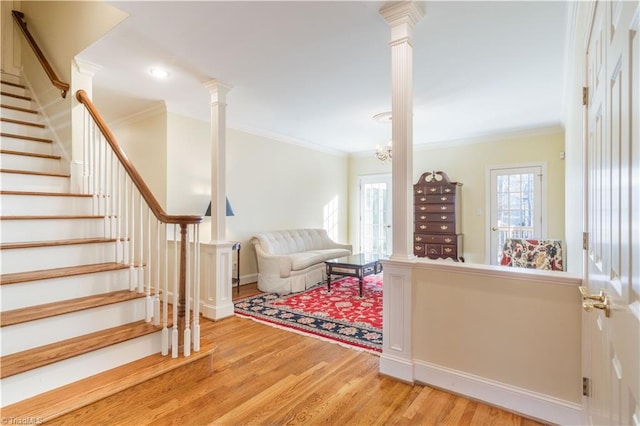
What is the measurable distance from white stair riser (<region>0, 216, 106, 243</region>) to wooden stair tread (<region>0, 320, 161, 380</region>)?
0.74 metres

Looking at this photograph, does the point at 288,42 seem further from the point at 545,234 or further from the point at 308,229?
the point at 545,234

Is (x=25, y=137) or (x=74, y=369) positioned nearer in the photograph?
(x=74, y=369)

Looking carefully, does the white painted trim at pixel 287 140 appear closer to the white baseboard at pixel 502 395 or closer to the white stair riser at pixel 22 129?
the white stair riser at pixel 22 129

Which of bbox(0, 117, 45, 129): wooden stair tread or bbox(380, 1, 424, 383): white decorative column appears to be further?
bbox(0, 117, 45, 129): wooden stair tread

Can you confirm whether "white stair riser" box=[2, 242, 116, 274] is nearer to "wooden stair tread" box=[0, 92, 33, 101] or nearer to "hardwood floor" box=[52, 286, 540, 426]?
"hardwood floor" box=[52, 286, 540, 426]

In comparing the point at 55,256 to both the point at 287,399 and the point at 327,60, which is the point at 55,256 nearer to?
the point at 287,399

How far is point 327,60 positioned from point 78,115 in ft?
8.17

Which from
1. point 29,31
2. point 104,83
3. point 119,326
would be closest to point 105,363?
point 119,326

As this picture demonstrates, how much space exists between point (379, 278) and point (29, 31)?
577 cm

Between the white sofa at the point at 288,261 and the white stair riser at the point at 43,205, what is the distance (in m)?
2.33

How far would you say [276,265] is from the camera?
451cm

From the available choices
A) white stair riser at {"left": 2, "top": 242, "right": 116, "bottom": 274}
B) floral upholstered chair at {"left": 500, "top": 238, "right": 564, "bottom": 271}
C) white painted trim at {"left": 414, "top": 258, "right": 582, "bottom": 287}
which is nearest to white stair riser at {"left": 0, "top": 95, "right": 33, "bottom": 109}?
white stair riser at {"left": 2, "top": 242, "right": 116, "bottom": 274}

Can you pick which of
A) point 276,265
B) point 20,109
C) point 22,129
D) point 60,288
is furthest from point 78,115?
point 276,265

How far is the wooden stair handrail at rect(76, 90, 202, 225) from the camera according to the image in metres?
2.22
